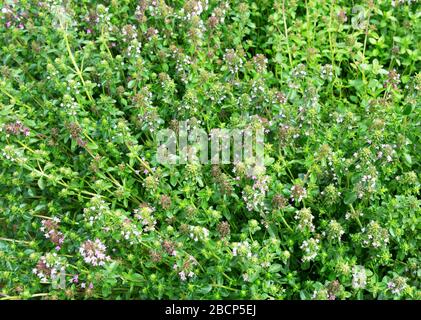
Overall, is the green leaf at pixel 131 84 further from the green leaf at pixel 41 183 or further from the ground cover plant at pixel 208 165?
the green leaf at pixel 41 183

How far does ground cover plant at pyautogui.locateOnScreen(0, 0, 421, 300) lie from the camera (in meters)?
2.77

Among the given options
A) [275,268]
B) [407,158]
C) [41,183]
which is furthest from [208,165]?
[407,158]

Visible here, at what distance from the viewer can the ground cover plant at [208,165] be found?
9.08ft

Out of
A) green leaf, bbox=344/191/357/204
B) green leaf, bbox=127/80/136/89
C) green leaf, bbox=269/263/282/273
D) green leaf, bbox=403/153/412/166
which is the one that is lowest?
green leaf, bbox=269/263/282/273

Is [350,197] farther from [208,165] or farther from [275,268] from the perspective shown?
[208,165]

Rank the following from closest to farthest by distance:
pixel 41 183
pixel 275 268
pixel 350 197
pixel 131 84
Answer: pixel 275 268
pixel 350 197
pixel 41 183
pixel 131 84

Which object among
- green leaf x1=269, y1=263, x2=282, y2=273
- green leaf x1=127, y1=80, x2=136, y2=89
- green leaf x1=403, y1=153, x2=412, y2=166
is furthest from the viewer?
green leaf x1=127, y1=80, x2=136, y2=89

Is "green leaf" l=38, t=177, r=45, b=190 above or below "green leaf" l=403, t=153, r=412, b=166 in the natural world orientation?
below

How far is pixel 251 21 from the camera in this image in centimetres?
396

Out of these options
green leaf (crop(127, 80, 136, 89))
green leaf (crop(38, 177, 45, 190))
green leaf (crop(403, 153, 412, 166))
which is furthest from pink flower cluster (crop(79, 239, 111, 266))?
green leaf (crop(403, 153, 412, 166))

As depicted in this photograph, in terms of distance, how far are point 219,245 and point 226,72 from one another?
4.05 feet

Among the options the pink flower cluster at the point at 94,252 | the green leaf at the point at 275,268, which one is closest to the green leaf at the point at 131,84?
the pink flower cluster at the point at 94,252

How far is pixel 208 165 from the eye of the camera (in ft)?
10.0

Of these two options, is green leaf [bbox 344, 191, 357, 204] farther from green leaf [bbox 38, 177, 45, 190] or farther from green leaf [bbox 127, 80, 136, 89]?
green leaf [bbox 38, 177, 45, 190]
